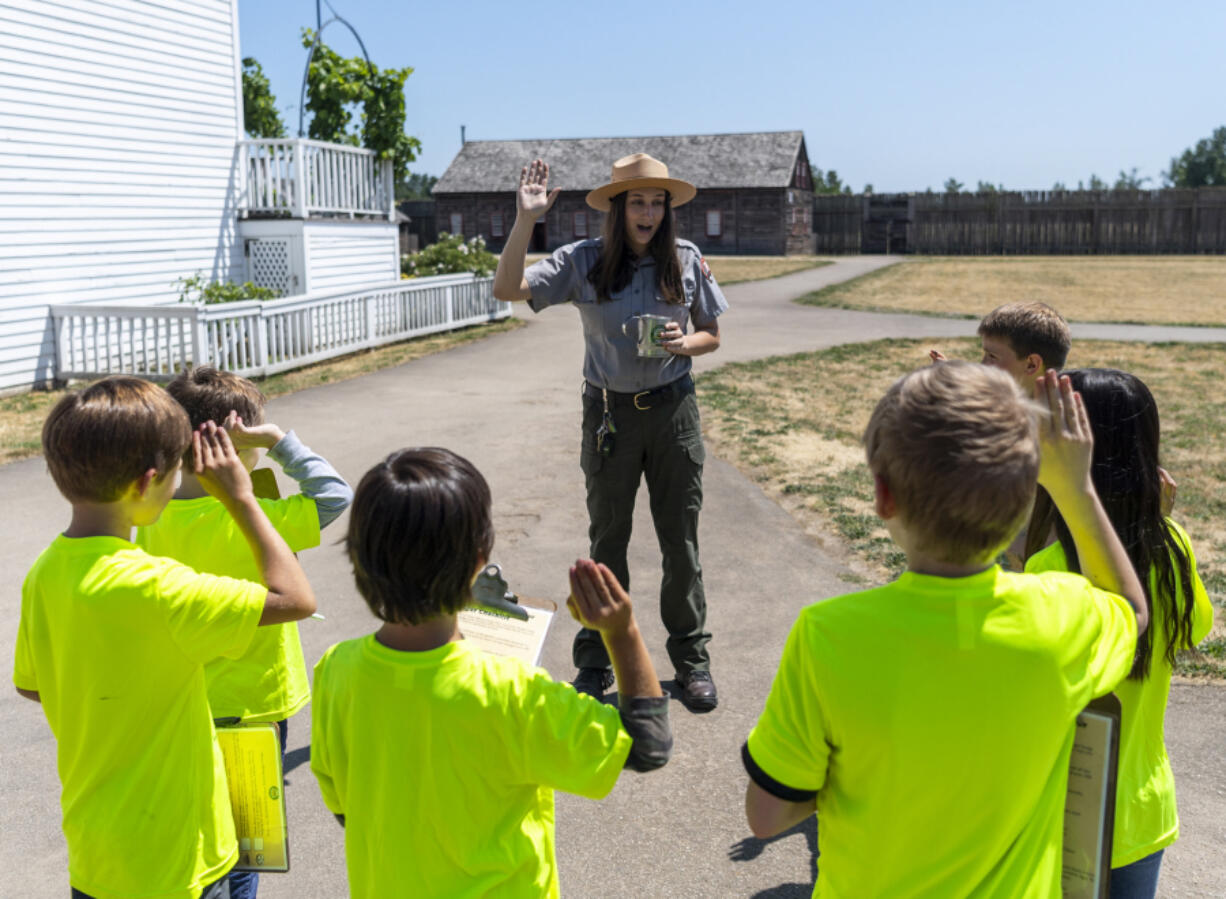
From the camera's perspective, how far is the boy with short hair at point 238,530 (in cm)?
263

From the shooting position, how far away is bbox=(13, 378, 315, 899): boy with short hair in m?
2.02

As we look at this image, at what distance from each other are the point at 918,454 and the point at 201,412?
1.79 meters

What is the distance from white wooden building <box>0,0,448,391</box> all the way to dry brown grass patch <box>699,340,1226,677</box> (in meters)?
6.46

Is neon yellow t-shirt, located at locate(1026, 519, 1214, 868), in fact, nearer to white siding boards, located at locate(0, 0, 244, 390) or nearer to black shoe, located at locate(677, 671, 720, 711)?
black shoe, located at locate(677, 671, 720, 711)

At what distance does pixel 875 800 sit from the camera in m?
1.67

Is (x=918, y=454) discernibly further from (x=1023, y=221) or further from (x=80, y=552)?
(x=1023, y=221)

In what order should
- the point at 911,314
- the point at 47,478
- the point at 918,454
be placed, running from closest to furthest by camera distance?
the point at 918,454 < the point at 47,478 < the point at 911,314

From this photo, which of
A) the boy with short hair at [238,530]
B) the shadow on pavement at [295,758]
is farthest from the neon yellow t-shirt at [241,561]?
Answer: the shadow on pavement at [295,758]

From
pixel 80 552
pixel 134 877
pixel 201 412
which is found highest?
pixel 201 412

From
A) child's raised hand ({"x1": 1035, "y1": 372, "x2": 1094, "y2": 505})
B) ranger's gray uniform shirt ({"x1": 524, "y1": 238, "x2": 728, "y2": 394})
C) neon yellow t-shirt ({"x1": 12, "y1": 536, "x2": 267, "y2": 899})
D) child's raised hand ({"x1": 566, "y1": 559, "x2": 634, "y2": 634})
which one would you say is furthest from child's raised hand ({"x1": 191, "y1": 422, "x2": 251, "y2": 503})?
ranger's gray uniform shirt ({"x1": 524, "y1": 238, "x2": 728, "y2": 394})

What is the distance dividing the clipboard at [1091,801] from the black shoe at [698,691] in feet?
8.17

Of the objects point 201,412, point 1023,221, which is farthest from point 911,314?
point 1023,221

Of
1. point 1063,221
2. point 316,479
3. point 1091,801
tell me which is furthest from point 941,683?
point 1063,221

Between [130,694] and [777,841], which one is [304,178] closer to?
[777,841]
